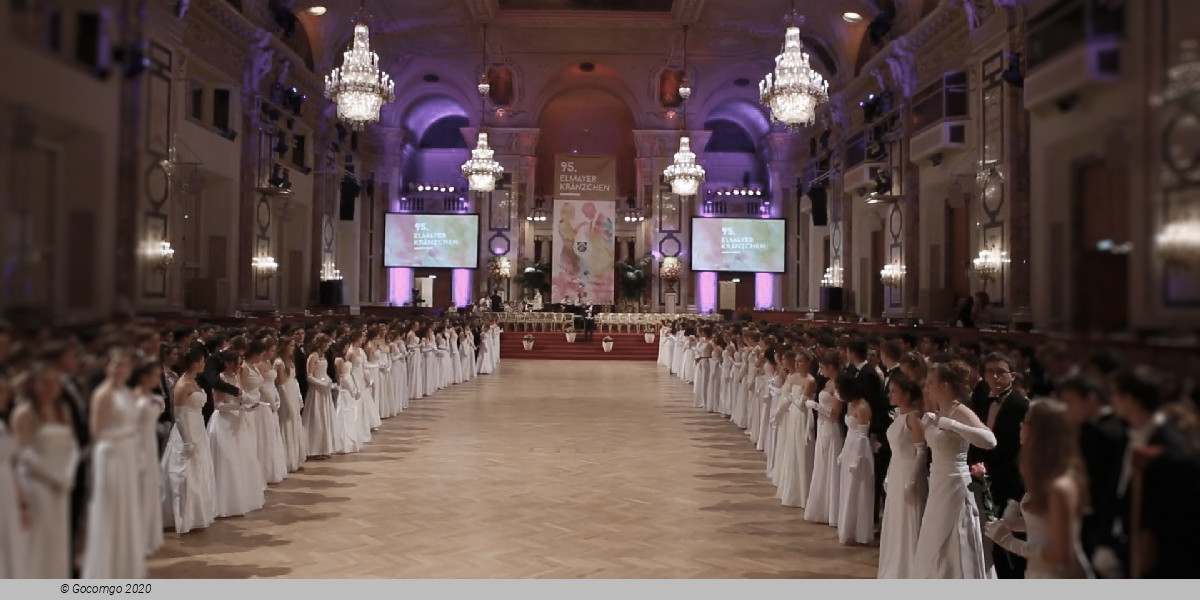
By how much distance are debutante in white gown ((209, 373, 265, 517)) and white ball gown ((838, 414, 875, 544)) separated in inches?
171

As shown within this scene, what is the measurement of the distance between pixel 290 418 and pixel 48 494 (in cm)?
773

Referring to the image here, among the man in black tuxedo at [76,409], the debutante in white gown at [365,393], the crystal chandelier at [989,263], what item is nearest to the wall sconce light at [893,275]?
the crystal chandelier at [989,263]

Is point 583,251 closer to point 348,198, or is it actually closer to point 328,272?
point 348,198

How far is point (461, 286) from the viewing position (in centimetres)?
3144

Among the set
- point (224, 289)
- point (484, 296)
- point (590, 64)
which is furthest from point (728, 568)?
point (590, 64)

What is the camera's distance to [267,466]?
7.75 meters

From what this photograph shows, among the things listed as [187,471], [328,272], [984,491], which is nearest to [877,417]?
[984,491]

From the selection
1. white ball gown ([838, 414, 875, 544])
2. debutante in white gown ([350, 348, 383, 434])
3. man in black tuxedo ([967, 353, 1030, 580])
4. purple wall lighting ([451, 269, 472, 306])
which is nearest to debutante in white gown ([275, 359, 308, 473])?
debutante in white gown ([350, 348, 383, 434])

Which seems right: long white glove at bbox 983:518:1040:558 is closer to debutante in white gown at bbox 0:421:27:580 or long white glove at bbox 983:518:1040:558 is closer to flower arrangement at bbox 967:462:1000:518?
flower arrangement at bbox 967:462:1000:518

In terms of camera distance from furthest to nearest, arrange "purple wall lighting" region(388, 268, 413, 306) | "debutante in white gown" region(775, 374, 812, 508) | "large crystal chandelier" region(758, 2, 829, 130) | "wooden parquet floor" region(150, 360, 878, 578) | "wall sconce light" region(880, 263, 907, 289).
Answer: "purple wall lighting" region(388, 268, 413, 306), "wall sconce light" region(880, 263, 907, 289), "large crystal chandelier" region(758, 2, 829, 130), "debutante in white gown" region(775, 374, 812, 508), "wooden parquet floor" region(150, 360, 878, 578)

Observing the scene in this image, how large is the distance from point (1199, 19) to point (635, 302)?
28928mm

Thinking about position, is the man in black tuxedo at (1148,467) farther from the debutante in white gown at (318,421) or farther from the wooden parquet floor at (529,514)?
the debutante in white gown at (318,421)

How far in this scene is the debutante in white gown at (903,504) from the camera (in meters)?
4.35

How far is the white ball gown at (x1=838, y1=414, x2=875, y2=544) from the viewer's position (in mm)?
5723
